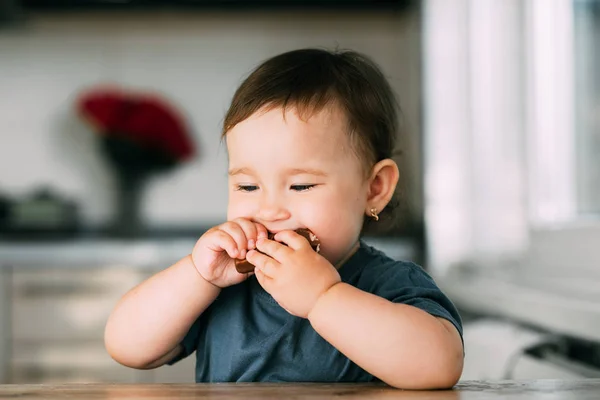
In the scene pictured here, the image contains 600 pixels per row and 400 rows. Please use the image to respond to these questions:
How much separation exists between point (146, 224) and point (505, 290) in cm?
197

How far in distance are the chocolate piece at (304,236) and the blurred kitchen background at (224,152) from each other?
36 cm

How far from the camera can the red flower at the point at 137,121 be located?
337 centimetres

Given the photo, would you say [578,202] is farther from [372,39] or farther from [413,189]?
[372,39]

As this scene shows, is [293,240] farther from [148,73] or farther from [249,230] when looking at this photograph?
[148,73]

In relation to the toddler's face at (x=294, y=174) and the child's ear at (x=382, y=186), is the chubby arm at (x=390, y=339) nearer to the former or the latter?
the toddler's face at (x=294, y=174)

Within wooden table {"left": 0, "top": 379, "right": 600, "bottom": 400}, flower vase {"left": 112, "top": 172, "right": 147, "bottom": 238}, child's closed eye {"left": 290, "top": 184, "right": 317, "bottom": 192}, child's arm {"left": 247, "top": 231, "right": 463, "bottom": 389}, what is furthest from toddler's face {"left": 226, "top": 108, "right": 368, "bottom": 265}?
flower vase {"left": 112, "top": 172, "right": 147, "bottom": 238}

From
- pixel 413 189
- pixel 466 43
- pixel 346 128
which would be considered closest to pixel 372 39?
pixel 413 189

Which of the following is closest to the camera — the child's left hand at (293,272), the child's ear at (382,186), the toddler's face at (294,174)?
the child's left hand at (293,272)

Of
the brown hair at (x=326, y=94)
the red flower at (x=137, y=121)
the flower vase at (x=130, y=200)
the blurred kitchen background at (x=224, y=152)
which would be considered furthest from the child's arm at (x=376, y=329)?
the flower vase at (x=130, y=200)

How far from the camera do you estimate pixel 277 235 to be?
91 cm

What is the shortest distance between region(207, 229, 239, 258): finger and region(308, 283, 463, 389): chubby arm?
15cm

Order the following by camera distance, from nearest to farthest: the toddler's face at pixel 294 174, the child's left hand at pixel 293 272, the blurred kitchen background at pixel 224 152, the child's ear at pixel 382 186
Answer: the child's left hand at pixel 293 272 → the toddler's face at pixel 294 174 → the child's ear at pixel 382 186 → the blurred kitchen background at pixel 224 152

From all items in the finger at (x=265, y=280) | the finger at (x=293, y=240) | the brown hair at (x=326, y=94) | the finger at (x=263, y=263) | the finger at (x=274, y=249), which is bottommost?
the finger at (x=265, y=280)

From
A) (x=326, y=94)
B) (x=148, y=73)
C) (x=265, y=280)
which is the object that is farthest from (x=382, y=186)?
(x=148, y=73)
